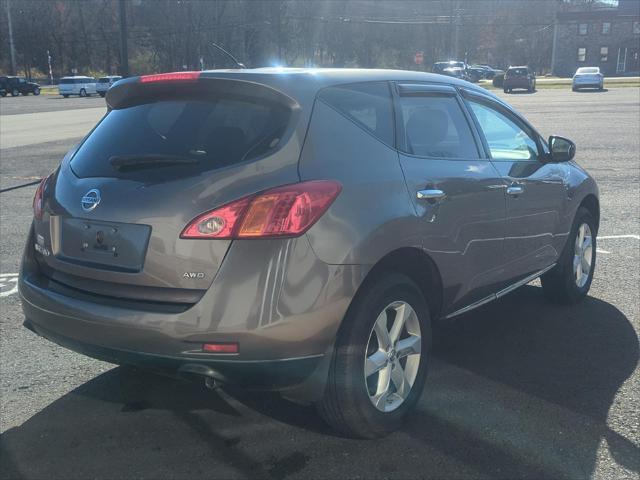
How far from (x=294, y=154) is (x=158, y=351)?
3.28 ft

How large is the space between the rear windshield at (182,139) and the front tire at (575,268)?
9.80ft

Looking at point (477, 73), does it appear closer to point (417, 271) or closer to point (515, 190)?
point (515, 190)

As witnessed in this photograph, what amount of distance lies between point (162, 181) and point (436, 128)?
167 cm

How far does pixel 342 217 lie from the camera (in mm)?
2959

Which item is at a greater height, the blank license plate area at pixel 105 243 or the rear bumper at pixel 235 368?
the blank license plate area at pixel 105 243

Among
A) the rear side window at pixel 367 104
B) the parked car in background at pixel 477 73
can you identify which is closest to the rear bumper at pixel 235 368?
the rear side window at pixel 367 104

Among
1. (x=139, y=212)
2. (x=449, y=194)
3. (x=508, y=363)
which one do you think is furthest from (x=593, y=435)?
(x=139, y=212)

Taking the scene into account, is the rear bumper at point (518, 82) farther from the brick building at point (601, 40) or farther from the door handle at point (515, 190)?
the brick building at point (601, 40)

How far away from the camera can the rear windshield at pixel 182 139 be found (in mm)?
2994

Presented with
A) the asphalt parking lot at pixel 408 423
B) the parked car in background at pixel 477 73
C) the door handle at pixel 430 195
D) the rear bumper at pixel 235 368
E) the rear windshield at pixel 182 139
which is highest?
the rear windshield at pixel 182 139

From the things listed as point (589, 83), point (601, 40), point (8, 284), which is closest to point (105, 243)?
point (8, 284)

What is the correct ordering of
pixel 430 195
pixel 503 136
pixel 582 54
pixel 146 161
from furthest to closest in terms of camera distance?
pixel 582 54 → pixel 503 136 → pixel 430 195 → pixel 146 161

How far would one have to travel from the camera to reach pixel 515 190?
14.0ft

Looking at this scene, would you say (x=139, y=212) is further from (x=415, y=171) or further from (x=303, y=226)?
(x=415, y=171)
